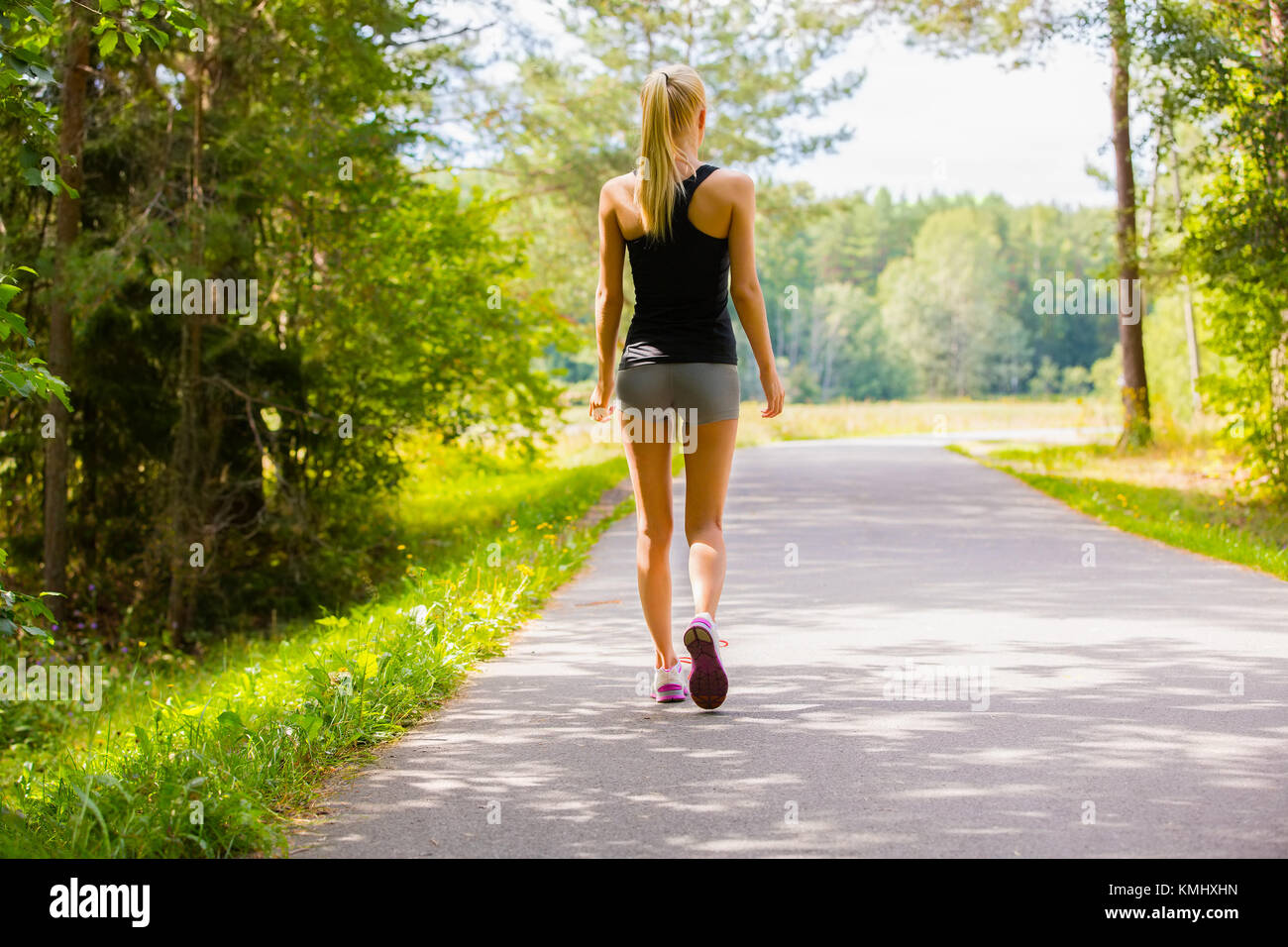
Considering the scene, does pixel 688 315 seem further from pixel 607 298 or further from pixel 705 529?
pixel 705 529

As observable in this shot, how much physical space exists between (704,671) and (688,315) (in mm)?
1408

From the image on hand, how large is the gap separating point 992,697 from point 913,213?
113644mm

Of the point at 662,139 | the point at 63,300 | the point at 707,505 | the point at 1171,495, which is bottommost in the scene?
the point at 1171,495

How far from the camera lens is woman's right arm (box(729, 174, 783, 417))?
16.2 feet

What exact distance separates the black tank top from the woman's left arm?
8 cm

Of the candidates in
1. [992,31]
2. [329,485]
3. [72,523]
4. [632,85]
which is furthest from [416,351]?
[632,85]

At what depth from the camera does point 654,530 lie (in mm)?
5262

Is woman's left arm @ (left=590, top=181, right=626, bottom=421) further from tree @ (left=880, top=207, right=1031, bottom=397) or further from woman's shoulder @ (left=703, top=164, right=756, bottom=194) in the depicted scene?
tree @ (left=880, top=207, right=1031, bottom=397)

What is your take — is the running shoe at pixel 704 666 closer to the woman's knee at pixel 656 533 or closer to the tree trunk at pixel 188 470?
the woman's knee at pixel 656 533

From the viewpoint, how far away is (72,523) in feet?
43.1

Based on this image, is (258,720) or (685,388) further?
(258,720)

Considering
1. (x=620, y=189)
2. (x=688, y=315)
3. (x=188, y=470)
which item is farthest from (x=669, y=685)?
(x=188, y=470)

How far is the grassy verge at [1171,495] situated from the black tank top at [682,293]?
554 centimetres

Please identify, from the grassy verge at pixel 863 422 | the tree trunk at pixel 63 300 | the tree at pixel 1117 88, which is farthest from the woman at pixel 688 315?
the grassy verge at pixel 863 422
